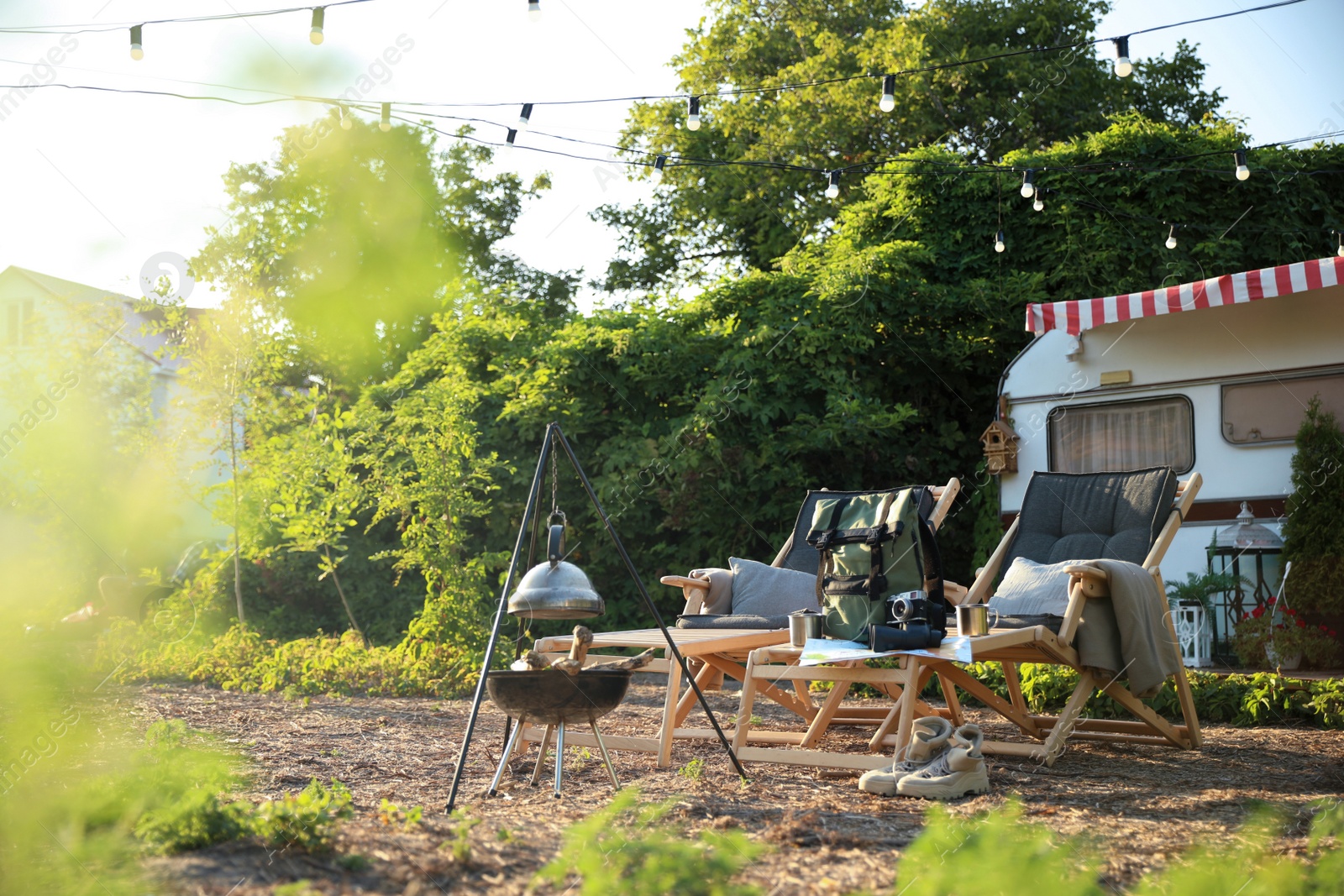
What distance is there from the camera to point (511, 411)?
28.2ft

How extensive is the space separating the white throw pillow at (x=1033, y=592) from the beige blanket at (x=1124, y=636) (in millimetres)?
368

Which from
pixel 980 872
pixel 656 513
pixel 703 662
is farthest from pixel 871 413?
pixel 980 872

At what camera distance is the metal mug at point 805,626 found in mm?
4047

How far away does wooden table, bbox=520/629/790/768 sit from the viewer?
13.4 feet

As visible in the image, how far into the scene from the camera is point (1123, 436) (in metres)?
7.80

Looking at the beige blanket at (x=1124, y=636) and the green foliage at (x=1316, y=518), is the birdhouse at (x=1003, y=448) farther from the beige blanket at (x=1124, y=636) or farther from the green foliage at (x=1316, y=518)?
the beige blanket at (x=1124, y=636)

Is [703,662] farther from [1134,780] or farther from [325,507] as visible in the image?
[325,507]

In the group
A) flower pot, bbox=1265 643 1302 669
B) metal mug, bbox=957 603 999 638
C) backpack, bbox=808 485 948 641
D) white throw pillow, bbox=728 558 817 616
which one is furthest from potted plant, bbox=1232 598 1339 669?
metal mug, bbox=957 603 999 638

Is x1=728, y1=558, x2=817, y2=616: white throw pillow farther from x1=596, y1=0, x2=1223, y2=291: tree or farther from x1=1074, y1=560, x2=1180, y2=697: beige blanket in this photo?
x1=596, y1=0, x2=1223, y2=291: tree

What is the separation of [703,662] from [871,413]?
419 centimetres

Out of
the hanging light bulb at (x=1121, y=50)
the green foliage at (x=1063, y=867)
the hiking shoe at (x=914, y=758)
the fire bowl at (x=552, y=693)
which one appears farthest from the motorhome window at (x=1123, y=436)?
the green foliage at (x=1063, y=867)

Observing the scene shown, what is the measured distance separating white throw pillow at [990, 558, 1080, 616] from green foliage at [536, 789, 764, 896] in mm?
2734

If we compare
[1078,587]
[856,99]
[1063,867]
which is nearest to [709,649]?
[1078,587]

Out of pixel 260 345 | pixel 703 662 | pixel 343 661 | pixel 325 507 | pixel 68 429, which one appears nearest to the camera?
pixel 68 429
